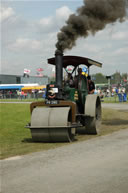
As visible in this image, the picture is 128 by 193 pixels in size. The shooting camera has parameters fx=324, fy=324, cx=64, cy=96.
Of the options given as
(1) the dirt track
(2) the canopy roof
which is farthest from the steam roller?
(1) the dirt track

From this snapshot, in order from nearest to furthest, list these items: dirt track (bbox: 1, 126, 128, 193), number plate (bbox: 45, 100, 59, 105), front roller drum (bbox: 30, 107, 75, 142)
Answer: dirt track (bbox: 1, 126, 128, 193)
front roller drum (bbox: 30, 107, 75, 142)
number plate (bbox: 45, 100, 59, 105)

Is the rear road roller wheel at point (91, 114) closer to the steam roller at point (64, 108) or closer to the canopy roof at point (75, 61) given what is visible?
the steam roller at point (64, 108)

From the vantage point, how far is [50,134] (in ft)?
27.7

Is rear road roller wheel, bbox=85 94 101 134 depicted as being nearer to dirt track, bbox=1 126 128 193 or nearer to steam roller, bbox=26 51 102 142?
steam roller, bbox=26 51 102 142

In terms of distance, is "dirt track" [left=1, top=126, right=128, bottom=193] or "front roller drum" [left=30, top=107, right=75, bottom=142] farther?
"front roller drum" [left=30, top=107, right=75, bottom=142]

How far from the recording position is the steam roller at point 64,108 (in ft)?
27.6

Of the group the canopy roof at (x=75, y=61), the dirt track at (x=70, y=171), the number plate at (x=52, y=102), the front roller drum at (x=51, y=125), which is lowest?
the dirt track at (x=70, y=171)

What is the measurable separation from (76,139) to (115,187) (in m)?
4.80

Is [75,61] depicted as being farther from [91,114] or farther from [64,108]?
[64,108]

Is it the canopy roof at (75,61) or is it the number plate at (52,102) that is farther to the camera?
the canopy roof at (75,61)

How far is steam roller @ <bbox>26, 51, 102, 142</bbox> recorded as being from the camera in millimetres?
8414

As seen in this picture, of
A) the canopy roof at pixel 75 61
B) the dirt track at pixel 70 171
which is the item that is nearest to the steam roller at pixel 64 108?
the canopy roof at pixel 75 61

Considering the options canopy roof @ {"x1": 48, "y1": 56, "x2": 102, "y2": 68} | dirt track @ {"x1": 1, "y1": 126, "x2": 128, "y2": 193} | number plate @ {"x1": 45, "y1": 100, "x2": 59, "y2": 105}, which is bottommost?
dirt track @ {"x1": 1, "y1": 126, "x2": 128, "y2": 193}

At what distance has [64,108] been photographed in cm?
868
